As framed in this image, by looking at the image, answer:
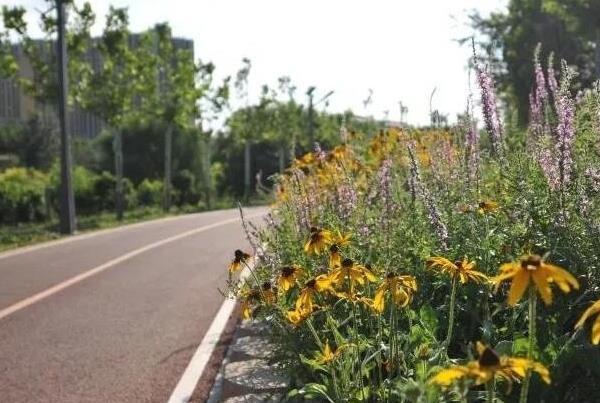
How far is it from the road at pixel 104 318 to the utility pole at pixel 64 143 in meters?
4.39

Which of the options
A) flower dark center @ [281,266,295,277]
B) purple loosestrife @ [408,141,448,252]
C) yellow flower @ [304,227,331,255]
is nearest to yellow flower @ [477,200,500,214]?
purple loosestrife @ [408,141,448,252]

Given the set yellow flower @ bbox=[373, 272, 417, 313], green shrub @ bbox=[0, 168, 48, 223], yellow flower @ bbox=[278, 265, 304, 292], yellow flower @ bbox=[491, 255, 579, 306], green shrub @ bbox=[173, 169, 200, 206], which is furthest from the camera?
green shrub @ bbox=[173, 169, 200, 206]

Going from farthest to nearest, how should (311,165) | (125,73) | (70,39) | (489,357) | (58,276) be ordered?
(125,73) → (70,39) → (58,276) → (311,165) → (489,357)

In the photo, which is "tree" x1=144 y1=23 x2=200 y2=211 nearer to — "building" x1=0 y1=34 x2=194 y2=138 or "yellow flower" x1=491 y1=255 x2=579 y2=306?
"building" x1=0 y1=34 x2=194 y2=138

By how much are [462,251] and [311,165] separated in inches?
163

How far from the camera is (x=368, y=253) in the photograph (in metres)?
5.05

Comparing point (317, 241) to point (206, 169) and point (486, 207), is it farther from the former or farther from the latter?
point (206, 169)

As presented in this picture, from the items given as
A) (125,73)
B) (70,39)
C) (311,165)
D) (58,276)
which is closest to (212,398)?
(311,165)

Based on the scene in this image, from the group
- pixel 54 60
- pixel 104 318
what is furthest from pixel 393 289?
pixel 54 60

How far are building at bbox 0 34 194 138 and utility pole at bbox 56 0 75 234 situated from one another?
80 centimetres

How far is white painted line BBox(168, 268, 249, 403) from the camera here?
533 centimetres

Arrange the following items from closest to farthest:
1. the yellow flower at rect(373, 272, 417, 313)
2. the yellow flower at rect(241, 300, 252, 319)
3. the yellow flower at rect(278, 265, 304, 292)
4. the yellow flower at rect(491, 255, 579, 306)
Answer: the yellow flower at rect(491, 255, 579, 306) → the yellow flower at rect(373, 272, 417, 313) → the yellow flower at rect(278, 265, 304, 292) → the yellow flower at rect(241, 300, 252, 319)

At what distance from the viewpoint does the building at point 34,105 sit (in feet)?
87.0

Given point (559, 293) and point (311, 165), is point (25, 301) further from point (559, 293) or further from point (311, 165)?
point (559, 293)
